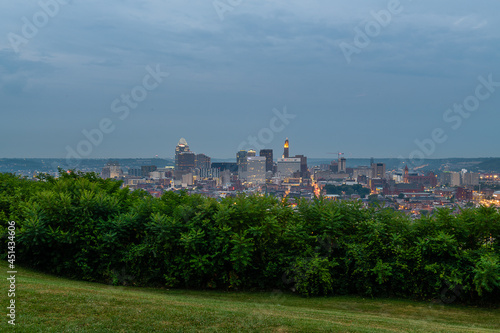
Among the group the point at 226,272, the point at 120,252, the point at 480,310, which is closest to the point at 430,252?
the point at 480,310

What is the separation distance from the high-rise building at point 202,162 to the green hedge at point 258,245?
288 feet

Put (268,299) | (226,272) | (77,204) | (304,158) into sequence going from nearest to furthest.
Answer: (268,299) → (226,272) → (77,204) → (304,158)

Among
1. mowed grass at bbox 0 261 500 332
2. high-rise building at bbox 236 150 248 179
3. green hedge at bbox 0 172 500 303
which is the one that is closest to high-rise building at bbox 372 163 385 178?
high-rise building at bbox 236 150 248 179

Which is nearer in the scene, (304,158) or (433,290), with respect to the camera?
(433,290)

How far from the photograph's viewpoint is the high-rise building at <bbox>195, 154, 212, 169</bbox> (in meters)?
103

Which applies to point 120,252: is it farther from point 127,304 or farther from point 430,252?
point 430,252

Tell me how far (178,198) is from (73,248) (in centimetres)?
413

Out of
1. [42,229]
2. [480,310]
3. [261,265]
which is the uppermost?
[42,229]

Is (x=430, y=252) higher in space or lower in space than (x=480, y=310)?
higher

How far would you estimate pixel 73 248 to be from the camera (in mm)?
13789

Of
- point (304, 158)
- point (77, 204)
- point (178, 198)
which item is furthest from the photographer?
point (304, 158)

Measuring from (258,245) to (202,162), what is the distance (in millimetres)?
93495

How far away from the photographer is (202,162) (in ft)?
348

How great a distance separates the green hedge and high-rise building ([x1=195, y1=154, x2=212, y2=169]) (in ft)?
288
